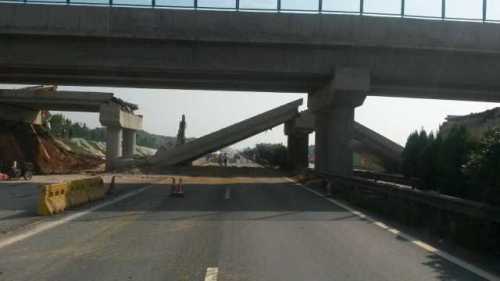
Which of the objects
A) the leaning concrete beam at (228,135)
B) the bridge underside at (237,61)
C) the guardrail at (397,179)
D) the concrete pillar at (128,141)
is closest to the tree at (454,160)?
the guardrail at (397,179)

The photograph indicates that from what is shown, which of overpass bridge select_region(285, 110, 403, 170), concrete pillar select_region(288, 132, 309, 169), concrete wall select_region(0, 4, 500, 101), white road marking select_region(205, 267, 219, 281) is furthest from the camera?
concrete pillar select_region(288, 132, 309, 169)

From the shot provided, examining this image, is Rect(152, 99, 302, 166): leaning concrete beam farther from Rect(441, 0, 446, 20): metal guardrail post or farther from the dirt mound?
Rect(441, 0, 446, 20): metal guardrail post

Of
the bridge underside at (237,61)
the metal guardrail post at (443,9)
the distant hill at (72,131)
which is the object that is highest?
the metal guardrail post at (443,9)

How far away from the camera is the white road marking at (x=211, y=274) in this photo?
801cm

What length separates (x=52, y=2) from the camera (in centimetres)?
2947

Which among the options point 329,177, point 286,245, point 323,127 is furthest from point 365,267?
point 323,127

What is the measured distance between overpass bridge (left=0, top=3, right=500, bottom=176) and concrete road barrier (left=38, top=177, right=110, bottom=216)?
9718mm

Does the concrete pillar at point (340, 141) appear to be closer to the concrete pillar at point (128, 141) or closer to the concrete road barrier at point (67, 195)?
the concrete road barrier at point (67, 195)

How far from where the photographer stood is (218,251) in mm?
10203

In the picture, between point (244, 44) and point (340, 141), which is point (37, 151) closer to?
point (244, 44)

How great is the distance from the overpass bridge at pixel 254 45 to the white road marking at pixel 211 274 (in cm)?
2177

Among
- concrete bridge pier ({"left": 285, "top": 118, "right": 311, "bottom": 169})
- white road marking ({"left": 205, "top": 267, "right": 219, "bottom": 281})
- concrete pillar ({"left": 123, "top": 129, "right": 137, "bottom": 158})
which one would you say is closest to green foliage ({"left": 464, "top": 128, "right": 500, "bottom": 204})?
white road marking ({"left": 205, "top": 267, "right": 219, "bottom": 281})

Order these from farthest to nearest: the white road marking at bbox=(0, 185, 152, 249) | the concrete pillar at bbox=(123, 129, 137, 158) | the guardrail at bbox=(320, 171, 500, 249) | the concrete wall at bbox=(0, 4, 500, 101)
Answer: the concrete pillar at bbox=(123, 129, 137, 158) < the concrete wall at bbox=(0, 4, 500, 101) < the white road marking at bbox=(0, 185, 152, 249) < the guardrail at bbox=(320, 171, 500, 249)

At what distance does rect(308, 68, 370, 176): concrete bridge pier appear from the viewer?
30.5 meters
